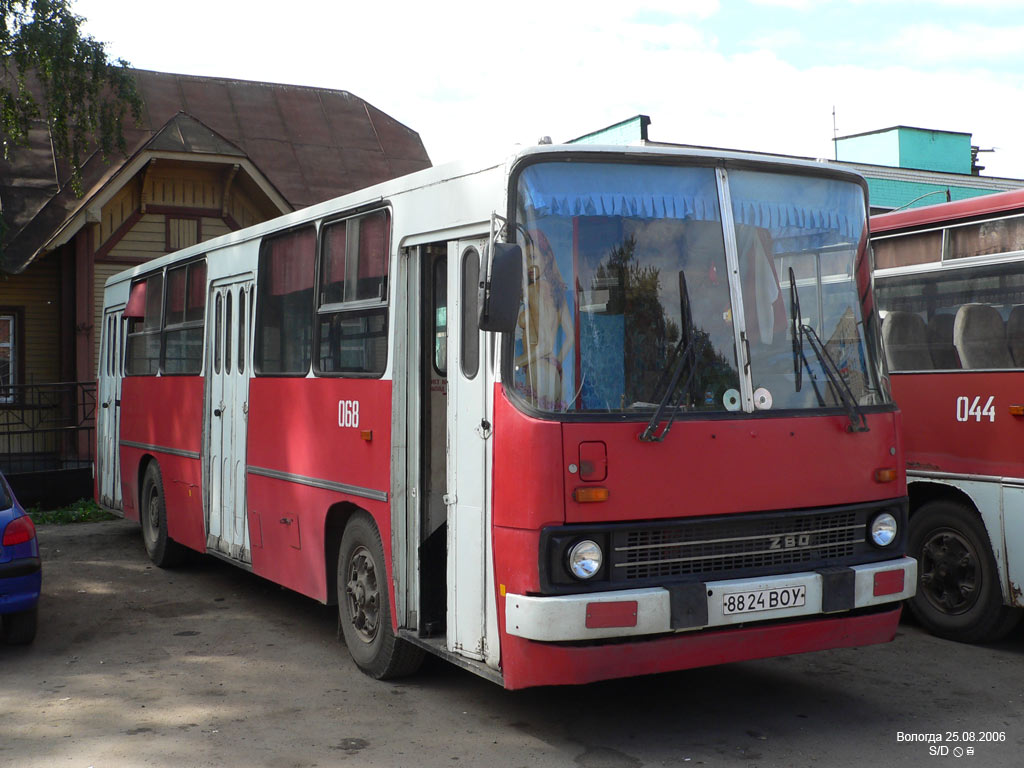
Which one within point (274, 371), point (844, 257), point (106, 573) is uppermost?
point (844, 257)

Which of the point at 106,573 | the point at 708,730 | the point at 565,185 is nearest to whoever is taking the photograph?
the point at 565,185

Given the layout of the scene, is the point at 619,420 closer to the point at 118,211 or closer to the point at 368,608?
the point at 368,608

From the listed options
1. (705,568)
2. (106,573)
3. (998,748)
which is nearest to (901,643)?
(998,748)

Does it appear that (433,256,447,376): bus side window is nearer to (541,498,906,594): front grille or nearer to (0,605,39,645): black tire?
(541,498,906,594): front grille

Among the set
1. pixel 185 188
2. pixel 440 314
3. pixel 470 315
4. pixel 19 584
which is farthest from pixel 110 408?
pixel 185 188

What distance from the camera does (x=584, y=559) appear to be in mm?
5246

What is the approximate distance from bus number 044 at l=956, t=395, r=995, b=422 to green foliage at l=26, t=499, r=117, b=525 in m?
10.9

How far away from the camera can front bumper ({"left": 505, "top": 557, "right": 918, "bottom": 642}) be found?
512 cm

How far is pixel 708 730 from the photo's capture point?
5965mm

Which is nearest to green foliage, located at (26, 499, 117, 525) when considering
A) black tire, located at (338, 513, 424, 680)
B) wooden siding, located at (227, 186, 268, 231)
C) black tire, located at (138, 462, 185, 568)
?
black tire, located at (138, 462, 185, 568)

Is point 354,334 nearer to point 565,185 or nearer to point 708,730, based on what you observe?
point 565,185

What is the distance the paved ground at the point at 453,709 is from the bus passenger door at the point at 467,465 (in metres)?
0.60

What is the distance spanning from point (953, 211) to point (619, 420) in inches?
157

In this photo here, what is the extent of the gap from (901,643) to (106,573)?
7.39 metres
